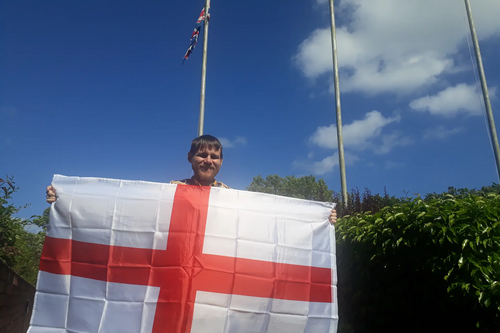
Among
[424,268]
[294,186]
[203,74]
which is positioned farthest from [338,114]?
[294,186]

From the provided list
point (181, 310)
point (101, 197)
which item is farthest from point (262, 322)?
point (101, 197)

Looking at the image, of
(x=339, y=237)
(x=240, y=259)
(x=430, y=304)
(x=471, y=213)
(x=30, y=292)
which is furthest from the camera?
(x=30, y=292)

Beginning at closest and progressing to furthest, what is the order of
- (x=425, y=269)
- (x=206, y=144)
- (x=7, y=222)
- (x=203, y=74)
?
(x=425, y=269)
(x=206, y=144)
(x=7, y=222)
(x=203, y=74)

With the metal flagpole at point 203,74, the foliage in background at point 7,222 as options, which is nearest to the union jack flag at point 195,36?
the metal flagpole at point 203,74

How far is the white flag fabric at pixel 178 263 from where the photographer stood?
290cm

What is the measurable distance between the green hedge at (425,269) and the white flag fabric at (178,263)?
557 millimetres

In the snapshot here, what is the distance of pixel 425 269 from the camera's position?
2914mm

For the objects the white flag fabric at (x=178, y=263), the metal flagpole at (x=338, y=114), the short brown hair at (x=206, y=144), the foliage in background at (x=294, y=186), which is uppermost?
the foliage in background at (x=294, y=186)

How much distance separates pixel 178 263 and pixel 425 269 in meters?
2.03

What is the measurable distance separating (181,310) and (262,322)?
0.67 m

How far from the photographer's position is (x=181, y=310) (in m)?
2.86

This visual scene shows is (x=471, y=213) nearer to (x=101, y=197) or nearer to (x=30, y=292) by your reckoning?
(x=101, y=197)

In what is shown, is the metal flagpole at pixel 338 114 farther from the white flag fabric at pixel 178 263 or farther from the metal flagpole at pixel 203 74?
the white flag fabric at pixel 178 263

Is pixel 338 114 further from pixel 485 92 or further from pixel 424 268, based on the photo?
pixel 424 268
